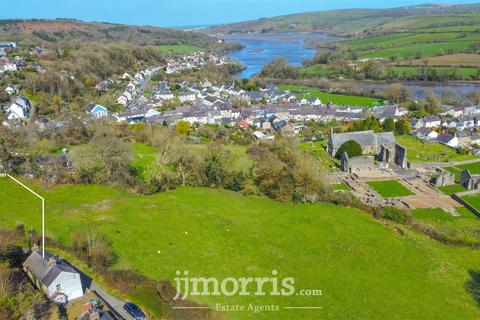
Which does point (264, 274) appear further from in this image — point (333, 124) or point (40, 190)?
point (333, 124)

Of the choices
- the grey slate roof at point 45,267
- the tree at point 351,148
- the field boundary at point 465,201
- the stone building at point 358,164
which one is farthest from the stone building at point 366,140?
the grey slate roof at point 45,267

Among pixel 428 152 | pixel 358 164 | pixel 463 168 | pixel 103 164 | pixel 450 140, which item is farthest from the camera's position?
pixel 450 140

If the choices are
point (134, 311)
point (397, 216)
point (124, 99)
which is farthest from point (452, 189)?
point (124, 99)

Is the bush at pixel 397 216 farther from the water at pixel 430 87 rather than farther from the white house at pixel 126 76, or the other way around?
the white house at pixel 126 76

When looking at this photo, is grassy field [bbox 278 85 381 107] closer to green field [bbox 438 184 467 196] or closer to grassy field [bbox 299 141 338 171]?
grassy field [bbox 299 141 338 171]

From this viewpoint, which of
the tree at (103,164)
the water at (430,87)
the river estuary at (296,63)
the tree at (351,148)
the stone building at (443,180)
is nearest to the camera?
the tree at (103,164)

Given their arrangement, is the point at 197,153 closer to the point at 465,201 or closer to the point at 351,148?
the point at 351,148

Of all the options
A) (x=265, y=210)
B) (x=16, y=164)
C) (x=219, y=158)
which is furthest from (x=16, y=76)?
(x=265, y=210)
